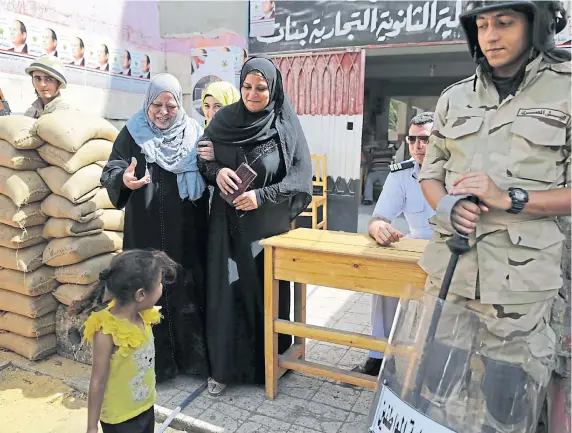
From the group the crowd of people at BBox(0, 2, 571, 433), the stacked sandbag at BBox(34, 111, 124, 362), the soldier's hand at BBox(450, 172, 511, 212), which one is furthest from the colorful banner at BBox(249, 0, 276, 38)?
the soldier's hand at BBox(450, 172, 511, 212)

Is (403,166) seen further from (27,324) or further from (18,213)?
(27,324)

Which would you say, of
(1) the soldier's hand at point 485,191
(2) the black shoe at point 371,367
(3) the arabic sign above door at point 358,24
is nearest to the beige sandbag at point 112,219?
(2) the black shoe at point 371,367

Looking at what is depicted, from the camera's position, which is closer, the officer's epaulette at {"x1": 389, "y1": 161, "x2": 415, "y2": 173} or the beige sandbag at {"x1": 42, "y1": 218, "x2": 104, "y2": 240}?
the officer's epaulette at {"x1": 389, "y1": 161, "x2": 415, "y2": 173}

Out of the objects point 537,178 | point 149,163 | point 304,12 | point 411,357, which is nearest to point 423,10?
point 304,12

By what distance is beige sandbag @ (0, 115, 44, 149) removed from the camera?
3027 millimetres

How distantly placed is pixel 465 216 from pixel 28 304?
2.97 metres

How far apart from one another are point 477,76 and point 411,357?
3.35 feet

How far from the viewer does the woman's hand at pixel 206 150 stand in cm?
275

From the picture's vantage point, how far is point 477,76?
1.67 meters

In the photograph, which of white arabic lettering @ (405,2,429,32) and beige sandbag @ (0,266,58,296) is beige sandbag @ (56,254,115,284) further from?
white arabic lettering @ (405,2,429,32)

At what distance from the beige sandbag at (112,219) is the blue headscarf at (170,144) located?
2.76ft

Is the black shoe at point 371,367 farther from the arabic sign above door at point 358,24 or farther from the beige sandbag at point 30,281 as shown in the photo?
the arabic sign above door at point 358,24

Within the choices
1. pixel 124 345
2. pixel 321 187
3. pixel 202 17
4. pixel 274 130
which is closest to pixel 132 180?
pixel 274 130

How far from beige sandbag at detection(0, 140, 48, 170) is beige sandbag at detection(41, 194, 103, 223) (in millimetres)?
253
